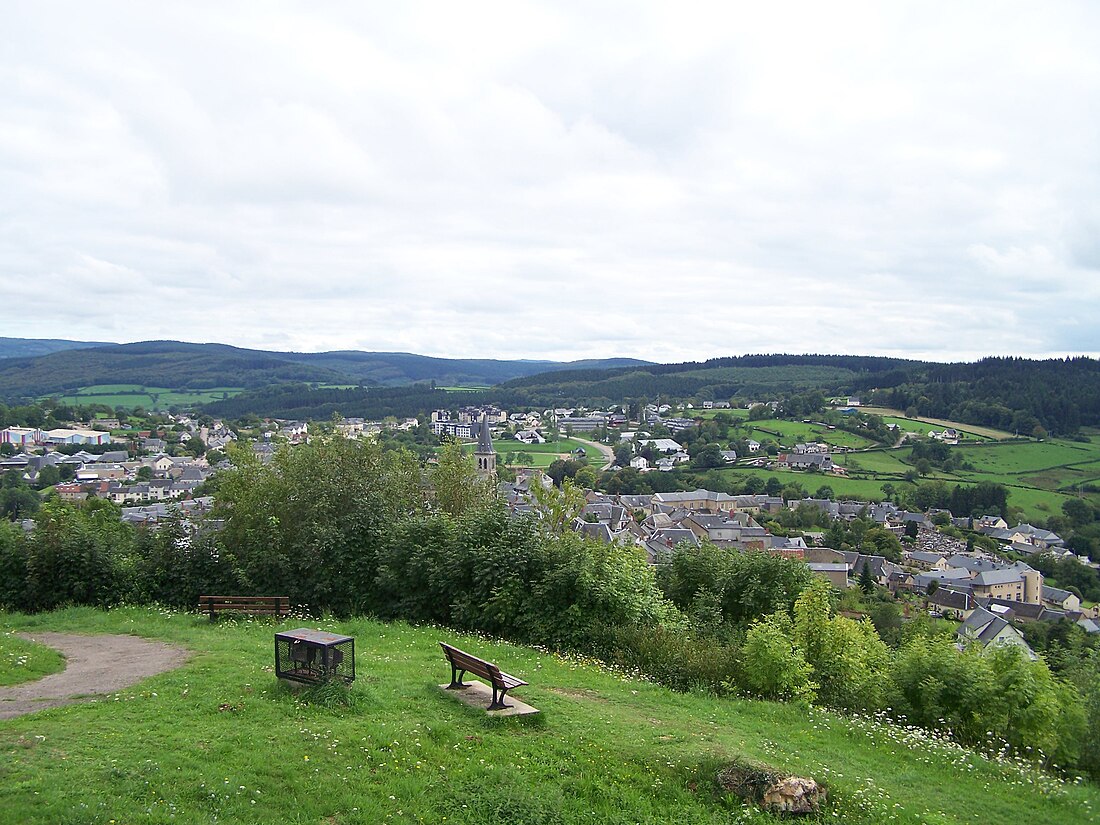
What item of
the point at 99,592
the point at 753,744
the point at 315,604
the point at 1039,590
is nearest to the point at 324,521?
the point at 315,604

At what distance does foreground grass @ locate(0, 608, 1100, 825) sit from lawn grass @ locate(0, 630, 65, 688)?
1.97 m

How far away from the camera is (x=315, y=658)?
389 inches

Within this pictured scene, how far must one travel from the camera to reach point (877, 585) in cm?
5872

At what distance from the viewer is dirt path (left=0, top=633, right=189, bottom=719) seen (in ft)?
31.1

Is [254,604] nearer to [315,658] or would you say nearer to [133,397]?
[315,658]

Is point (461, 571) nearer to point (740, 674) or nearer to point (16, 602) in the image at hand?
point (740, 674)

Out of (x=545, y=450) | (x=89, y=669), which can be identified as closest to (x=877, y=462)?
(x=545, y=450)

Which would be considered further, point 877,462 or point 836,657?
point 877,462

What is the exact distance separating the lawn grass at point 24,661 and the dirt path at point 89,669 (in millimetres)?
175

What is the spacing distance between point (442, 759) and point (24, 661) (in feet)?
25.4

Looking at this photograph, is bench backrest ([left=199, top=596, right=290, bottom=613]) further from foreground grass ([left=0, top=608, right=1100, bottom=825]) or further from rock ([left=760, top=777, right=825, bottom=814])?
rock ([left=760, top=777, right=825, bottom=814])

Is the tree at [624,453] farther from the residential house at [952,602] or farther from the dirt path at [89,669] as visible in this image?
the dirt path at [89,669]

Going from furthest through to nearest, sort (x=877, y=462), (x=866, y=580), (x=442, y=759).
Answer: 1. (x=877, y=462)
2. (x=866, y=580)
3. (x=442, y=759)

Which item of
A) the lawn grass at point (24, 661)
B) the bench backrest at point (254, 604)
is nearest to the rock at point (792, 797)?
the lawn grass at point (24, 661)
